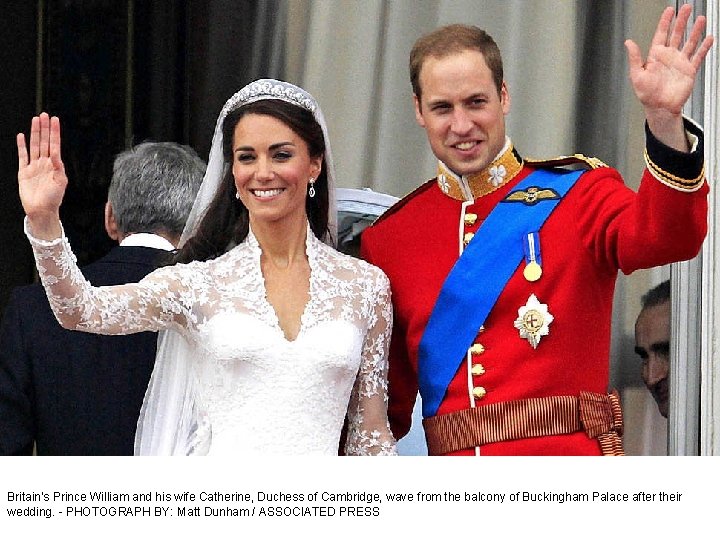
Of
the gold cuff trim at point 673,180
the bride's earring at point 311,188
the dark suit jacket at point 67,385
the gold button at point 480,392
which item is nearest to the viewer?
the gold cuff trim at point 673,180

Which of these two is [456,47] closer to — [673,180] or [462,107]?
[462,107]

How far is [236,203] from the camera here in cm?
354

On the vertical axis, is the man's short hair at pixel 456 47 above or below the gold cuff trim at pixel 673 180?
above

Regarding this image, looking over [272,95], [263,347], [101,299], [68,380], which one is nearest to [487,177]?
[272,95]

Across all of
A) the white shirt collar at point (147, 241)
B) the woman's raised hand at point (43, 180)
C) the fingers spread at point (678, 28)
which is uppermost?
the fingers spread at point (678, 28)

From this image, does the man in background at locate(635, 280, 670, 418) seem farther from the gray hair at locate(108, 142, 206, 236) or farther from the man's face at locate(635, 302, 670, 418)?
the gray hair at locate(108, 142, 206, 236)

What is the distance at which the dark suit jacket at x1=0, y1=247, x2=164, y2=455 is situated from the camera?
383 centimetres

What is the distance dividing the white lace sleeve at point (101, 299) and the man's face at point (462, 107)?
0.66m

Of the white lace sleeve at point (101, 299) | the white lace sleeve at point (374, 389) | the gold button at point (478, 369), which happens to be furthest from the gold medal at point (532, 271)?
the white lace sleeve at point (101, 299)

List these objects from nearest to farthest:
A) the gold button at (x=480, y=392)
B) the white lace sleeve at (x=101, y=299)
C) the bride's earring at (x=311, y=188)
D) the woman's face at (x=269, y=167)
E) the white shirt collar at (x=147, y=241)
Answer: the white lace sleeve at (x=101, y=299), the gold button at (x=480, y=392), the woman's face at (x=269, y=167), the bride's earring at (x=311, y=188), the white shirt collar at (x=147, y=241)

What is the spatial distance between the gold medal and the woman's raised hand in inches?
38.7

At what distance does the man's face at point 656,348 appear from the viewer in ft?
13.6

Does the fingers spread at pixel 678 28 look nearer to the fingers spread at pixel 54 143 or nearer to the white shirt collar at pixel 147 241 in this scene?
the fingers spread at pixel 54 143

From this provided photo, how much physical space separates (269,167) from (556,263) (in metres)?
0.66
